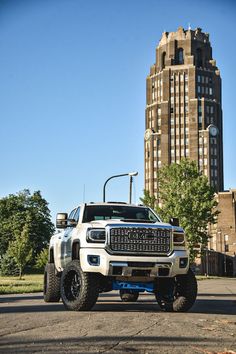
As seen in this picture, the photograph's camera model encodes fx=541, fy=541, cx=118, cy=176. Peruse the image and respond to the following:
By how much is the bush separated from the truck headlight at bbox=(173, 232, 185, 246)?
52447mm

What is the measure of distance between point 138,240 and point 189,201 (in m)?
43.5

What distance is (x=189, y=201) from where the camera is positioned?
52.9 meters

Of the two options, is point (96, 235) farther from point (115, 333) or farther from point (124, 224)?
point (115, 333)

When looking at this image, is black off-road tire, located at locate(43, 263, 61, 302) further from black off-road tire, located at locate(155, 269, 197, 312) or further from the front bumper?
black off-road tire, located at locate(155, 269, 197, 312)

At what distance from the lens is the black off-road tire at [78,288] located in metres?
9.66

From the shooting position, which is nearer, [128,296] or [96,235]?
[96,235]

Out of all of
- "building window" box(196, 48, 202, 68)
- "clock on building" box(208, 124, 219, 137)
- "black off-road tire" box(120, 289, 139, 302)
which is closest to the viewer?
"black off-road tire" box(120, 289, 139, 302)

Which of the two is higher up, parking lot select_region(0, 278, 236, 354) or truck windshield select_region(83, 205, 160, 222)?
truck windshield select_region(83, 205, 160, 222)

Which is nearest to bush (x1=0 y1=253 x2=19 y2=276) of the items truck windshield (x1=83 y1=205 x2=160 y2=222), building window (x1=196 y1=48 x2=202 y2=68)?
truck windshield (x1=83 y1=205 x2=160 y2=222)

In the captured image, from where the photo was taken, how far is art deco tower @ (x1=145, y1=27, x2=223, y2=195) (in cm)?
14262

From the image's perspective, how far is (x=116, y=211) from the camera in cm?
1170

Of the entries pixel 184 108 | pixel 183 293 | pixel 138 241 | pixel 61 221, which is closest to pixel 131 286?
pixel 138 241

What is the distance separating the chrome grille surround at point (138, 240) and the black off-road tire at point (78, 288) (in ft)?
2.11

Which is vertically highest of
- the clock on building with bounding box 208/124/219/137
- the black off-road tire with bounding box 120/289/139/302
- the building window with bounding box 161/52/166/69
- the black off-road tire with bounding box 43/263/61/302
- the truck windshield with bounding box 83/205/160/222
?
the building window with bounding box 161/52/166/69
